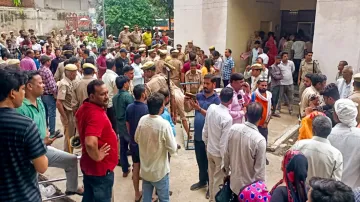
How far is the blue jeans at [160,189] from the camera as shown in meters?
3.78

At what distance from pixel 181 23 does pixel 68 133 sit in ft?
29.7

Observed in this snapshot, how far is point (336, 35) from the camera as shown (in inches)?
346

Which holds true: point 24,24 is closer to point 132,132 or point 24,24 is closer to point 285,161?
point 132,132

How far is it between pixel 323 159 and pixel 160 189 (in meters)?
1.92

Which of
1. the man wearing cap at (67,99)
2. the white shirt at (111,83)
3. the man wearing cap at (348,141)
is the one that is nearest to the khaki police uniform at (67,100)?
the man wearing cap at (67,99)

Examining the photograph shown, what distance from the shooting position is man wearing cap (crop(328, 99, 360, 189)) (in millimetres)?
3117

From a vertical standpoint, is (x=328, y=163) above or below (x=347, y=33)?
below

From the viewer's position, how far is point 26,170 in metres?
2.29

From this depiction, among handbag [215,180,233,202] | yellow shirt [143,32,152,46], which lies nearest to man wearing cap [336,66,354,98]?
handbag [215,180,233,202]

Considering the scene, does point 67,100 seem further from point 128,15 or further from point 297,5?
point 128,15

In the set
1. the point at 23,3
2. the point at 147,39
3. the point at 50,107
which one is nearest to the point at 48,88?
the point at 50,107

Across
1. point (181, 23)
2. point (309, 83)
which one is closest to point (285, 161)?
point (309, 83)

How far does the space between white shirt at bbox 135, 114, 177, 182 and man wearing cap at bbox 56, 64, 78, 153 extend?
8.28 feet

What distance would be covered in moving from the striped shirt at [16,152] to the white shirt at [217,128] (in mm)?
2325
